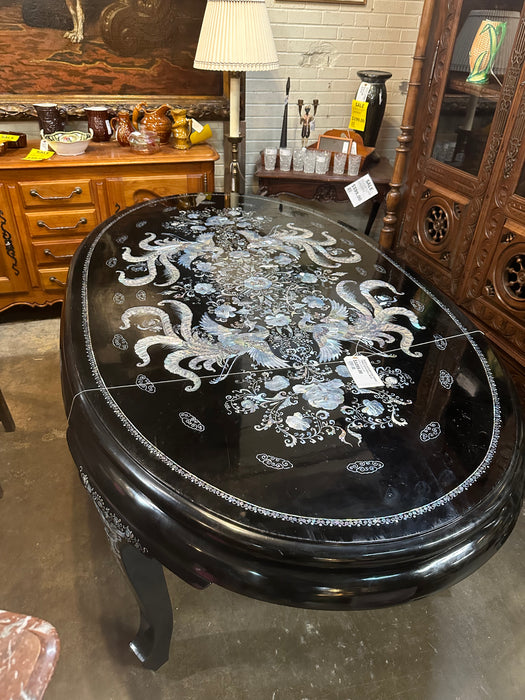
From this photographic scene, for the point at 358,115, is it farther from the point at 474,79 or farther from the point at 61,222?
the point at 61,222

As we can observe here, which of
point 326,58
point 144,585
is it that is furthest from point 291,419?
point 326,58

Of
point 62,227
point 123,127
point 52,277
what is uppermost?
point 123,127

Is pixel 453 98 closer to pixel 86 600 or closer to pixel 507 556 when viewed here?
pixel 507 556

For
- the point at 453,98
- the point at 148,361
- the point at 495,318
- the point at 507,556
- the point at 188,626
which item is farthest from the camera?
the point at 453,98

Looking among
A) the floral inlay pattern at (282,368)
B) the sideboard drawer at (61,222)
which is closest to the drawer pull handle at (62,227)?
the sideboard drawer at (61,222)

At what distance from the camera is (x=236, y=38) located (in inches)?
85.4

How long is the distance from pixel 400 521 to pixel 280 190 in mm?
2235

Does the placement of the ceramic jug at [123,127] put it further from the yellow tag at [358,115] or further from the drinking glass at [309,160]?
the yellow tag at [358,115]

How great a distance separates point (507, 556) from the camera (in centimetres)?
166

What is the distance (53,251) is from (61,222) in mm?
164

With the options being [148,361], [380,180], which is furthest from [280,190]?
[148,361]

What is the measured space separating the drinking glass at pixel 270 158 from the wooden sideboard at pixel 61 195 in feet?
1.00

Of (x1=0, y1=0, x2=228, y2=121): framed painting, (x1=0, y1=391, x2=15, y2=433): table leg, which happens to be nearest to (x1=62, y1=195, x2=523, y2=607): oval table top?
(x1=0, y1=391, x2=15, y2=433): table leg

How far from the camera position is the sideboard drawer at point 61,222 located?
249 centimetres
